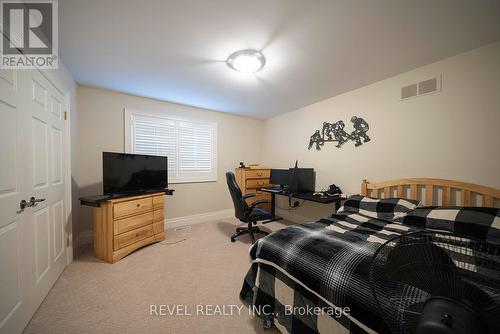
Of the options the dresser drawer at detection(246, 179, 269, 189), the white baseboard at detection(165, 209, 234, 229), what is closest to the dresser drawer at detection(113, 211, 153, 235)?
the white baseboard at detection(165, 209, 234, 229)

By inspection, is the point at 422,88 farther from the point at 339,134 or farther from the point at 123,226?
the point at 123,226

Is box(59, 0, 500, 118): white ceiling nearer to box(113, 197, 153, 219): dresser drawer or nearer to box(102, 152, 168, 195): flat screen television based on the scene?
box(102, 152, 168, 195): flat screen television

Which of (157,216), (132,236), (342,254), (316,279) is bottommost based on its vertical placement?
(132,236)

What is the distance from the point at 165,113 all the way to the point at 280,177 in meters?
2.53

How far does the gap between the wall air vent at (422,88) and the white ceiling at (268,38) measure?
22cm

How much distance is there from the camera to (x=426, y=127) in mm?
2090

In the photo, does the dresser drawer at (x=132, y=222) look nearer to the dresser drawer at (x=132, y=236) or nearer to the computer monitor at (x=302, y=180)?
the dresser drawer at (x=132, y=236)

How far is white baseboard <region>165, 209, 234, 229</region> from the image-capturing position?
3.28 metres

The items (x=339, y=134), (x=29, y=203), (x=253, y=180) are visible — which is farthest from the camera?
(x=253, y=180)

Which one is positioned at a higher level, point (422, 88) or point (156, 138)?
point (422, 88)

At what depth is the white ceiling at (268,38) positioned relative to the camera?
132 centimetres

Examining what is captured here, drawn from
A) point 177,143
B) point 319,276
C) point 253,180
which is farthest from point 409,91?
point 177,143

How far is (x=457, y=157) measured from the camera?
1.89 meters

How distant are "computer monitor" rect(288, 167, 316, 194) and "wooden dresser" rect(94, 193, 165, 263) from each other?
221 centimetres
